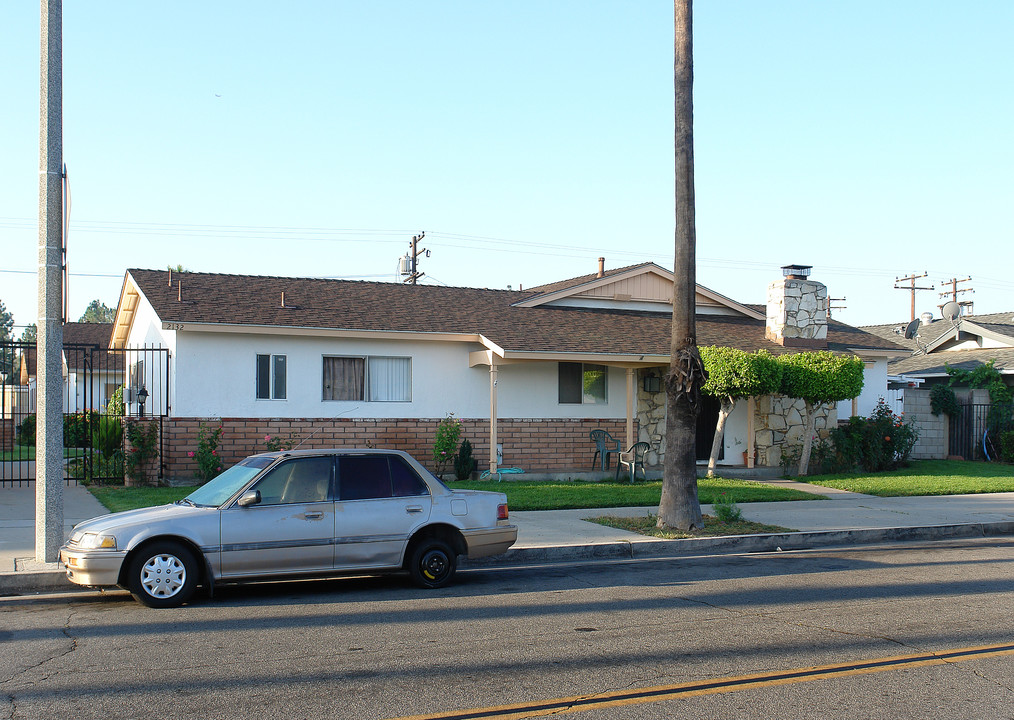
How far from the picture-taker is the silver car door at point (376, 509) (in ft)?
29.7

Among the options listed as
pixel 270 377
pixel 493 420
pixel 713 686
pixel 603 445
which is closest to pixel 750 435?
pixel 603 445

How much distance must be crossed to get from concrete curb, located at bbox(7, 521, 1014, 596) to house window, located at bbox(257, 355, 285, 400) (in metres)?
8.80

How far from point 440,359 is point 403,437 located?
192cm

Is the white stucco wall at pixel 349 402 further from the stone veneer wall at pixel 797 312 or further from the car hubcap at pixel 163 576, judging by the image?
the car hubcap at pixel 163 576

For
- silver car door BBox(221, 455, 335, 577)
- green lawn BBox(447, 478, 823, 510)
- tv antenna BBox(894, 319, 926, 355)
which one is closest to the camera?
silver car door BBox(221, 455, 335, 577)

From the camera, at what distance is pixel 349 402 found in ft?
63.6

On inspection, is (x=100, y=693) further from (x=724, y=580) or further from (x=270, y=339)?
(x=270, y=339)

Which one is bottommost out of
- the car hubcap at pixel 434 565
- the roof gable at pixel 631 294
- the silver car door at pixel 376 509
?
the car hubcap at pixel 434 565

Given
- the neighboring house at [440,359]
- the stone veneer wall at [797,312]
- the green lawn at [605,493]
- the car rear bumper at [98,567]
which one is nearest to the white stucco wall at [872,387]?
the neighboring house at [440,359]

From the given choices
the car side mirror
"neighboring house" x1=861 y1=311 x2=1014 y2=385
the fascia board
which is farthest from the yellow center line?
"neighboring house" x1=861 y1=311 x2=1014 y2=385

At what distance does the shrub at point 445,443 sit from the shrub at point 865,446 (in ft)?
30.3

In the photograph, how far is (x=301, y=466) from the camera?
30.0ft

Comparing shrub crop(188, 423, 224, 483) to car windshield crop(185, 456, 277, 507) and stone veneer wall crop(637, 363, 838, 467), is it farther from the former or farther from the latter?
stone veneer wall crop(637, 363, 838, 467)

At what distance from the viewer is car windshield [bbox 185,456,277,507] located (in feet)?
29.3
